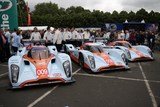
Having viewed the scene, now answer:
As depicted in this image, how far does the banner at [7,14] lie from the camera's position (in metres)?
22.2

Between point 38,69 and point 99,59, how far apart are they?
3579 millimetres

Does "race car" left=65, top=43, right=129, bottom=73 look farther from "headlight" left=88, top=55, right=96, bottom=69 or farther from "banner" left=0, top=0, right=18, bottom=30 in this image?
"banner" left=0, top=0, right=18, bottom=30

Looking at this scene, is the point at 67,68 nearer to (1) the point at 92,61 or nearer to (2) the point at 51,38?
(1) the point at 92,61

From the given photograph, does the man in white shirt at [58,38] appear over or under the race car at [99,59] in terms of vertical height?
over

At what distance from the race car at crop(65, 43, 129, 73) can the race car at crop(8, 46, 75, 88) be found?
2.00m

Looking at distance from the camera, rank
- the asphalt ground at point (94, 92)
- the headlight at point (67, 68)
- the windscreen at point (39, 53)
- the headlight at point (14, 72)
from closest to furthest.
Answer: the asphalt ground at point (94, 92)
the headlight at point (14, 72)
the headlight at point (67, 68)
the windscreen at point (39, 53)

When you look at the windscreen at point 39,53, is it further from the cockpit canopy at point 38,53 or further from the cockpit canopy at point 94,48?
the cockpit canopy at point 94,48

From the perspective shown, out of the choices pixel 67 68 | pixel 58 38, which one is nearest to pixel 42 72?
pixel 67 68

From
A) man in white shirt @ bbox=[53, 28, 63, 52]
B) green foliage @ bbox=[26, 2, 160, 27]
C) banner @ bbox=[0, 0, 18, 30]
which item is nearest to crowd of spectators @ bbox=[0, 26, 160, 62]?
man in white shirt @ bbox=[53, 28, 63, 52]

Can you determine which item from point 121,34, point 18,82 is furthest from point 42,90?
point 121,34

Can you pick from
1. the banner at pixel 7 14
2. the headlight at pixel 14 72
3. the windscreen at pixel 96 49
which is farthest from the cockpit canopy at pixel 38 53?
the banner at pixel 7 14

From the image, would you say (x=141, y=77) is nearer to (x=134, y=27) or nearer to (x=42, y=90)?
(x=42, y=90)

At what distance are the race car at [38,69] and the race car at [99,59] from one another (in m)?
2.00

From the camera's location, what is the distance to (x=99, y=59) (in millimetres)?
12703
